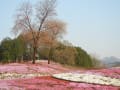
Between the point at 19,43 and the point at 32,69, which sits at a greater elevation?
the point at 19,43

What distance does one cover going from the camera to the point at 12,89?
24.2 metres

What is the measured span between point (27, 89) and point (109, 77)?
452 inches

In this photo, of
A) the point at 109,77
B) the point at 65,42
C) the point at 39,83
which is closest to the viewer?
the point at 39,83

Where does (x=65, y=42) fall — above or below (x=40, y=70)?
above

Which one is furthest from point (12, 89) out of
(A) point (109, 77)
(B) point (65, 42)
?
(B) point (65, 42)

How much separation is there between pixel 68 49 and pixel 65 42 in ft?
24.2

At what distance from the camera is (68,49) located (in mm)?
107188

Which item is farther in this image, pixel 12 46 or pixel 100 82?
pixel 12 46

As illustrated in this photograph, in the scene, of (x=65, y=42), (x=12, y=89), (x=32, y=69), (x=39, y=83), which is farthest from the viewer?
(x=65, y=42)

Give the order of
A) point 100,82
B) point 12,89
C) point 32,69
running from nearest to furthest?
point 12,89
point 100,82
point 32,69

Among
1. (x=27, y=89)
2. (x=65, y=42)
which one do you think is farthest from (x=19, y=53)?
(x=27, y=89)

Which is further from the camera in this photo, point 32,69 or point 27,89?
point 32,69

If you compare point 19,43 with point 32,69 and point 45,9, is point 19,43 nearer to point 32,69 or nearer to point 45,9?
point 45,9

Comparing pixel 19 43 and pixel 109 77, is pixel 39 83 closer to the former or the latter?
pixel 109 77
